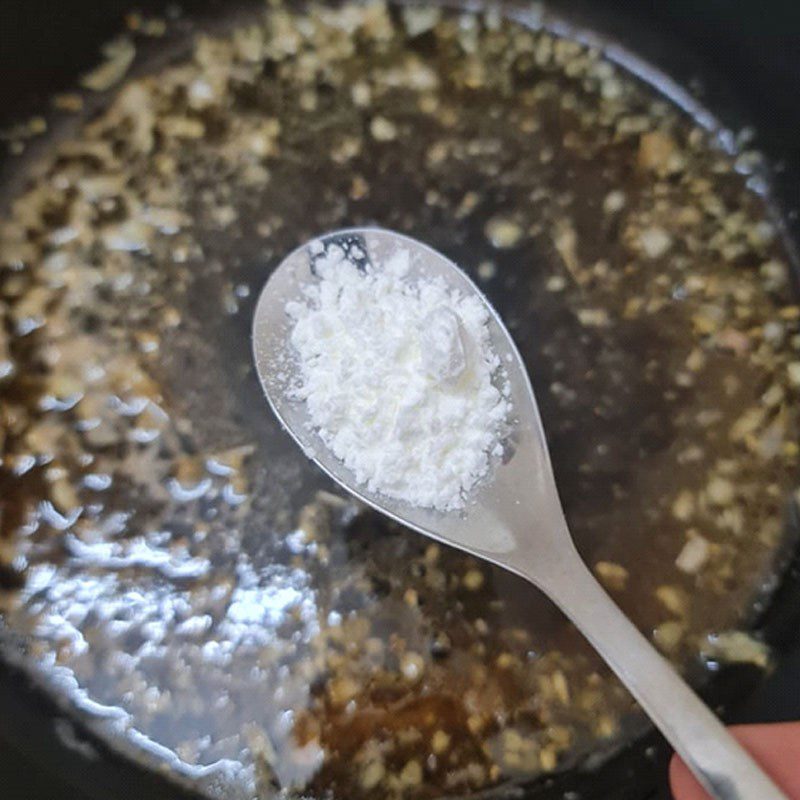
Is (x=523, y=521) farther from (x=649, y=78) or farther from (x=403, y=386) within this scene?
(x=649, y=78)

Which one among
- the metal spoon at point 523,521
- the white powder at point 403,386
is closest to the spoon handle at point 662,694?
the metal spoon at point 523,521

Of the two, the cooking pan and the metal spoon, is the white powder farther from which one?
the cooking pan

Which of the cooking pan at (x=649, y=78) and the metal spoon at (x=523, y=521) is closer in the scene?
the metal spoon at (x=523, y=521)

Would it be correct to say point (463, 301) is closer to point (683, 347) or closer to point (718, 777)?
point (683, 347)

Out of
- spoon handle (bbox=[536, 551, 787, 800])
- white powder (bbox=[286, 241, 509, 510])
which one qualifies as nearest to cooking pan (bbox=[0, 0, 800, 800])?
spoon handle (bbox=[536, 551, 787, 800])

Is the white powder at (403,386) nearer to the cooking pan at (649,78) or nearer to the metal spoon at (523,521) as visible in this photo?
the metal spoon at (523,521)

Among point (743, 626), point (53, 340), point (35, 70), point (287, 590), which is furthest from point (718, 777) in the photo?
point (35, 70)
